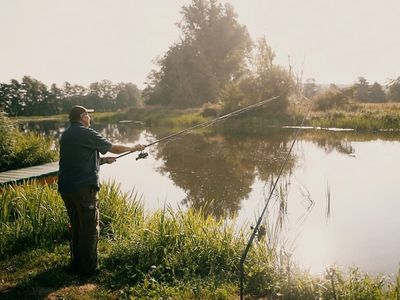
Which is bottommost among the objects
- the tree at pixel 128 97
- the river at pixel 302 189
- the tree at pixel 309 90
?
the river at pixel 302 189

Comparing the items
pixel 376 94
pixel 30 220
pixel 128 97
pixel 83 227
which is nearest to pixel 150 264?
pixel 83 227

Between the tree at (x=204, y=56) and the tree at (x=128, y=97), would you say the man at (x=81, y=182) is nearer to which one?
the tree at (x=204, y=56)

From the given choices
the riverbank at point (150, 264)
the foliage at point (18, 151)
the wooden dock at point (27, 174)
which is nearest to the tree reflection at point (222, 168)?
the riverbank at point (150, 264)

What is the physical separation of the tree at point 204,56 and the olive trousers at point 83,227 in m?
48.2

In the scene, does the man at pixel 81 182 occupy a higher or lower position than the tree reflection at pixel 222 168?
higher

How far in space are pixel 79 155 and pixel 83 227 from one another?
1009 mm

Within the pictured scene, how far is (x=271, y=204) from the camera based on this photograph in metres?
9.78

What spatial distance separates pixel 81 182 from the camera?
195 inches

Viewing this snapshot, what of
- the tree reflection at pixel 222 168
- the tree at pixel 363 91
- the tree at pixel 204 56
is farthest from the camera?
the tree at pixel 363 91

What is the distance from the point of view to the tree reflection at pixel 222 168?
1065 cm

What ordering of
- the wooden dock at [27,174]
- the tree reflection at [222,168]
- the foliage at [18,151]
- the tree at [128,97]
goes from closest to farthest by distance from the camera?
the wooden dock at [27,174] → the tree reflection at [222,168] → the foliage at [18,151] → the tree at [128,97]

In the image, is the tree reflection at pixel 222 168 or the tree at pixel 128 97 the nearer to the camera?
the tree reflection at pixel 222 168

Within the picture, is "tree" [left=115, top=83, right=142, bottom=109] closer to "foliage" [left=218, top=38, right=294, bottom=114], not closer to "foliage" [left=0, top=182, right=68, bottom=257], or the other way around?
"foliage" [left=218, top=38, right=294, bottom=114]

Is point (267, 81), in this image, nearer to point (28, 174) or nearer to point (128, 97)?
point (28, 174)
